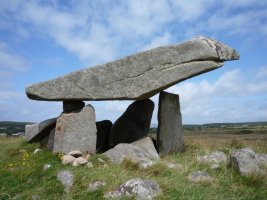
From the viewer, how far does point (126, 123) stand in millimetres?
15289

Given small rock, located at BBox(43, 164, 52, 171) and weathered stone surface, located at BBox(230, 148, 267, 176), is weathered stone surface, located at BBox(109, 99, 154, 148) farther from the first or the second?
weathered stone surface, located at BBox(230, 148, 267, 176)

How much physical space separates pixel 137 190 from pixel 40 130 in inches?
312

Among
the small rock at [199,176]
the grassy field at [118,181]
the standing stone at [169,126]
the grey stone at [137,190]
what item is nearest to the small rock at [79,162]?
the grassy field at [118,181]

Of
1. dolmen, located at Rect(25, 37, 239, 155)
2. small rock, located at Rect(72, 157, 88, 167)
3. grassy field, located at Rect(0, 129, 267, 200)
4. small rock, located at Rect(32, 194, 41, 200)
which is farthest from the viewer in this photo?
dolmen, located at Rect(25, 37, 239, 155)

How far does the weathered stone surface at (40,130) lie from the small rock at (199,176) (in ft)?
23.3

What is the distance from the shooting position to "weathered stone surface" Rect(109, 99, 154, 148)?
14898mm

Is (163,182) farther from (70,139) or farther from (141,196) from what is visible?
(70,139)

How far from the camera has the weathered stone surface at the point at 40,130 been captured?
1523 centimetres

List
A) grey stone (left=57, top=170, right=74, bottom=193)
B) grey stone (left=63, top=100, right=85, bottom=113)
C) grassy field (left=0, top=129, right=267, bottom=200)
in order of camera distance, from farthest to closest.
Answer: grey stone (left=63, top=100, right=85, bottom=113) < grey stone (left=57, top=170, right=74, bottom=193) < grassy field (left=0, top=129, right=267, bottom=200)

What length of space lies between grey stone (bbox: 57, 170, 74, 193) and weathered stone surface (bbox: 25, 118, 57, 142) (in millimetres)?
5687

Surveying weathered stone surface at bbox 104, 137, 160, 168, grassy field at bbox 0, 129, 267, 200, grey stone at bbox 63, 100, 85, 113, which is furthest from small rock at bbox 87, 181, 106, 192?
grey stone at bbox 63, 100, 85, 113

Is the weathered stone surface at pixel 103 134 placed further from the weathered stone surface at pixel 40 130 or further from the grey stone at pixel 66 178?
the grey stone at pixel 66 178

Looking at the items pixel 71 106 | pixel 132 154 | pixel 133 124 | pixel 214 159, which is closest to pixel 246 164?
pixel 214 159

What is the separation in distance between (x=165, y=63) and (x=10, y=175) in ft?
20.0
